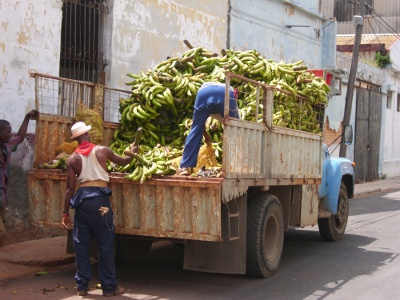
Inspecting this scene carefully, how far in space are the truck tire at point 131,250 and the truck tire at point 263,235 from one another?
1.48m

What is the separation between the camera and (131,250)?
8.45 metres

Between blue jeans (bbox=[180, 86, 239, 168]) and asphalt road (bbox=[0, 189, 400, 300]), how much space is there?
145cm

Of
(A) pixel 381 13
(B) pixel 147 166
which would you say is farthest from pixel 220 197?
(A) pixel 381 13

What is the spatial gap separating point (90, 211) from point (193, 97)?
2308mm

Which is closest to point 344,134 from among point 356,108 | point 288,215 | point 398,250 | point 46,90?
point 398,250

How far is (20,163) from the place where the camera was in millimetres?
9711

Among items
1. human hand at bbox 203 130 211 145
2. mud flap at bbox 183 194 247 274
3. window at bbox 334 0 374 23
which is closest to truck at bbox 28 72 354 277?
mud flap at bbox 183 194 247 274

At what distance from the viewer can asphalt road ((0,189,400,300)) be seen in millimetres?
7012

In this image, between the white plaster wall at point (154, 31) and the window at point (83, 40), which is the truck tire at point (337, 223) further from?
the window at point (83, 40)

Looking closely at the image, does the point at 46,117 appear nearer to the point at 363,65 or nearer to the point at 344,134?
the point at 344,134

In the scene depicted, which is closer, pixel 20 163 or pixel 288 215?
pixel 288 215

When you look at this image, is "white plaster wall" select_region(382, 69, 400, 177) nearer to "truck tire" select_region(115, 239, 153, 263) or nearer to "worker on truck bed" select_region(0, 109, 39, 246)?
"truck tire" select_region(115, 239, 153, 263)

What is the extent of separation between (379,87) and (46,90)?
19.3m

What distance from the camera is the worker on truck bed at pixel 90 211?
668 centimetres
